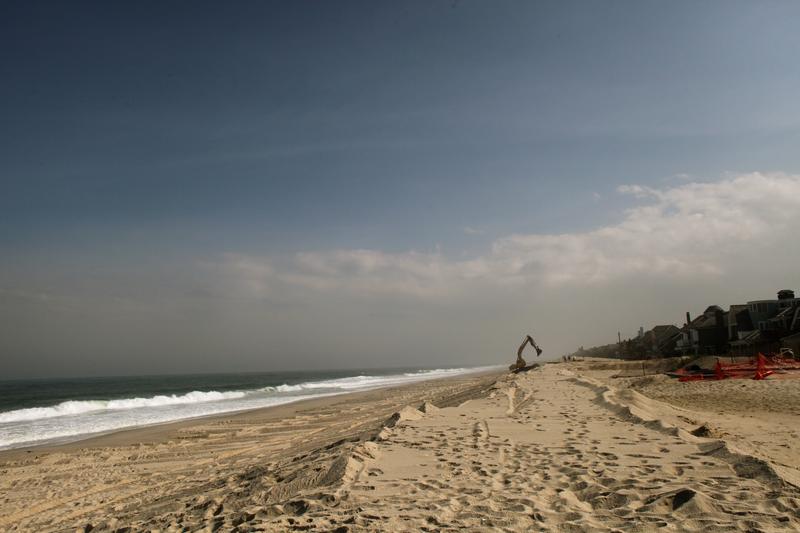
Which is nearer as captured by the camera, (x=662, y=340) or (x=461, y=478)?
(x=461, y=478)

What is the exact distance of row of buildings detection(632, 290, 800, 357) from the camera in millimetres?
36469

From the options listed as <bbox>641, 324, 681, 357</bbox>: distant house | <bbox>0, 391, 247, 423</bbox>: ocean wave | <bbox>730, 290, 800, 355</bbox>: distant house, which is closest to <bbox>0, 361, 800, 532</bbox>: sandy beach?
<bbox>0, 391, 247, 423</bbox>: ocean wave

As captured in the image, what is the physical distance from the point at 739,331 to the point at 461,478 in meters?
48.9

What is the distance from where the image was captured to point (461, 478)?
5758 mm

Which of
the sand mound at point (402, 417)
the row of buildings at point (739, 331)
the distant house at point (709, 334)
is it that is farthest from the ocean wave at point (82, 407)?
the distant house at point (709, 334)

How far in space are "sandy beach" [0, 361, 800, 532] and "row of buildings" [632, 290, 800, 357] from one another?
2936 cm

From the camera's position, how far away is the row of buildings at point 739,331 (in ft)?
120

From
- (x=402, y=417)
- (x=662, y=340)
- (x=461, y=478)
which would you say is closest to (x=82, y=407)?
(x=402, y=417)

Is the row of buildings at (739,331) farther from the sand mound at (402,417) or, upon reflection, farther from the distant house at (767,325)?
the sand mound at (402,417)

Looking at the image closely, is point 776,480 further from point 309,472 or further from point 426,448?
point 309,472

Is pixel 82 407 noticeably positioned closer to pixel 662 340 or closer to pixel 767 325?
pixel 767 325

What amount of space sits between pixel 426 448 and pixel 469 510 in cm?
288

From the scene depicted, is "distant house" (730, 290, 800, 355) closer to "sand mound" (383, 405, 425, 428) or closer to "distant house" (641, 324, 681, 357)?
"distant house" (641, 324, 681, 357)

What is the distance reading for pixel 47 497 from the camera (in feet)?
28.6
